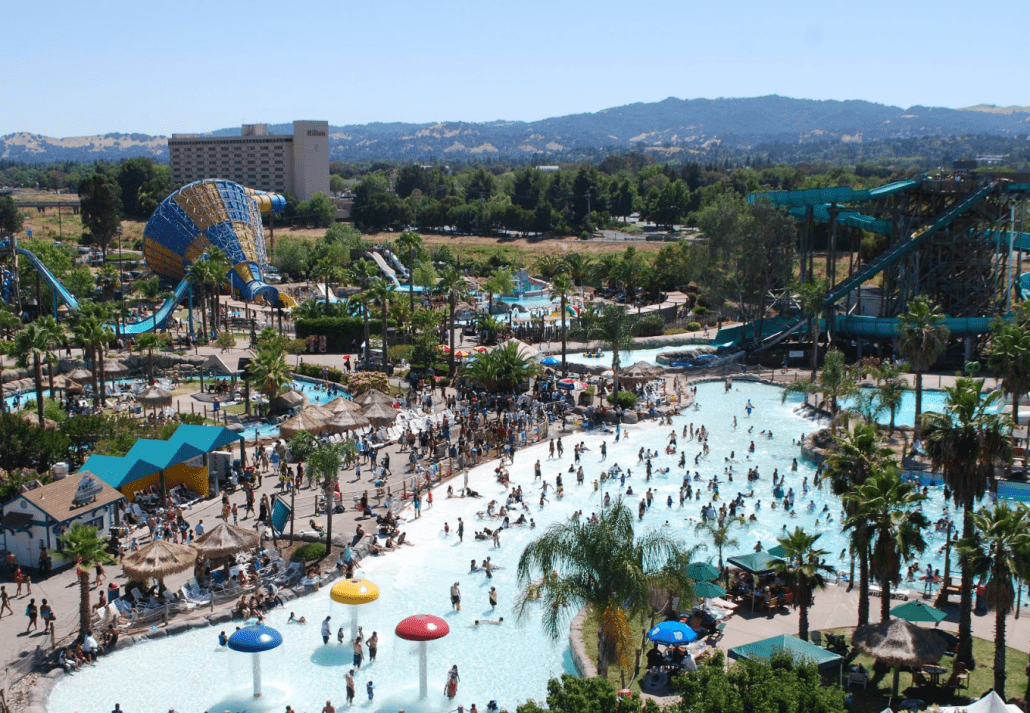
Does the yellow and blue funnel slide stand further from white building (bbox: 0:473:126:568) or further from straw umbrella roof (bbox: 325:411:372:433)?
white building (bbox: 0:473:126:568)

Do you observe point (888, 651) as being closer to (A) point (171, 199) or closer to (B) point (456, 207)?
(A) point (171, 199)

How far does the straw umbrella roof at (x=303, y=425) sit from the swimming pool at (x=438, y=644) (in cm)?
636

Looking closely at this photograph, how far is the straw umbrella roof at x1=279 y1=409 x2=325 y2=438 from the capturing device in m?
36.8

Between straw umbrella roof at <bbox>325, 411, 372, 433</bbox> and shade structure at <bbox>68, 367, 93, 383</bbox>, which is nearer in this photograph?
straw umbrella roof at <bbox>325, 411, 372, 433</bbox>

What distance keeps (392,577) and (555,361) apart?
2691cm

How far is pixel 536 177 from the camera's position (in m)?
152

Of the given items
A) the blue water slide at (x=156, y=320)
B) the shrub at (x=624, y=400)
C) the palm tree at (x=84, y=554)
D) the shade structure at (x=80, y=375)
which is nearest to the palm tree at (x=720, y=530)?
the shrub at (x=624, y=400)

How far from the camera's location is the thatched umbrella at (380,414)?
39000mm

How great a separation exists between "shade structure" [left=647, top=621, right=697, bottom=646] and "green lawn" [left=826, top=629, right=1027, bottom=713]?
3.45 metres

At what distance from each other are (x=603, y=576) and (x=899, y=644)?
5.77m

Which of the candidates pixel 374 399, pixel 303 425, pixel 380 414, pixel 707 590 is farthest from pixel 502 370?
pixel 707 590

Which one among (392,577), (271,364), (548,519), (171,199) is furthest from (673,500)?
(171,199)

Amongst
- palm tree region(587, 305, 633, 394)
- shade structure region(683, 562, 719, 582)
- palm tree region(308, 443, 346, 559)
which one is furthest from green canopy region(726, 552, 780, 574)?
palm tree region(587, 305, 633, 394)

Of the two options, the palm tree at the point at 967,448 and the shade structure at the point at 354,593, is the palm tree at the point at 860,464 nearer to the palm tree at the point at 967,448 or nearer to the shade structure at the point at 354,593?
the palm tree at the point at 967,448
